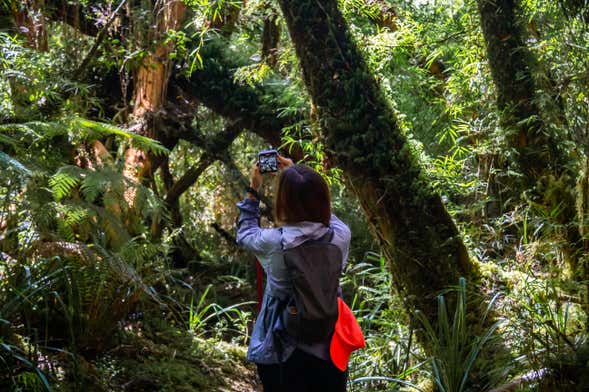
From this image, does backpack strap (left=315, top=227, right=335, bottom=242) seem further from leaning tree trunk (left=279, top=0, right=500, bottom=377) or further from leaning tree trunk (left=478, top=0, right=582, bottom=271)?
leaning tree trunk (left=478, top=0, right=582, bottom=271)

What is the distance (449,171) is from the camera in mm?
5148

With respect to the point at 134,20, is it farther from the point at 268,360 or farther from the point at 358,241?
the point at 268,360

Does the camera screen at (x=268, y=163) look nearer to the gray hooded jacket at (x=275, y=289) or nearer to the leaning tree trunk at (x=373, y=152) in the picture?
the gray hooded jacket at (x=275, y=289)

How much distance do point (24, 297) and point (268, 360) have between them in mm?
1505

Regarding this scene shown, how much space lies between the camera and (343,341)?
276 centimetres

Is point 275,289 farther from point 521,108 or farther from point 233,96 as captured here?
point 233,96

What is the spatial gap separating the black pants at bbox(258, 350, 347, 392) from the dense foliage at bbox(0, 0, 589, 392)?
898mm

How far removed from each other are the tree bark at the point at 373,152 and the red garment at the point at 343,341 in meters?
1.17

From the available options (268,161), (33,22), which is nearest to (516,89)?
(268,161)

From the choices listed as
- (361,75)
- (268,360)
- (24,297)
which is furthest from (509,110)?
(24,297)

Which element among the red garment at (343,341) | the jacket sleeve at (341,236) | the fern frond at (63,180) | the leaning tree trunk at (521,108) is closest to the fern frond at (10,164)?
the fern frond at (63,180)

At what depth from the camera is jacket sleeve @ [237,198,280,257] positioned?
2.74m

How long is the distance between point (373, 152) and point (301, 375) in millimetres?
1596

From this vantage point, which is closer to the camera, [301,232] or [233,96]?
[301,232]
